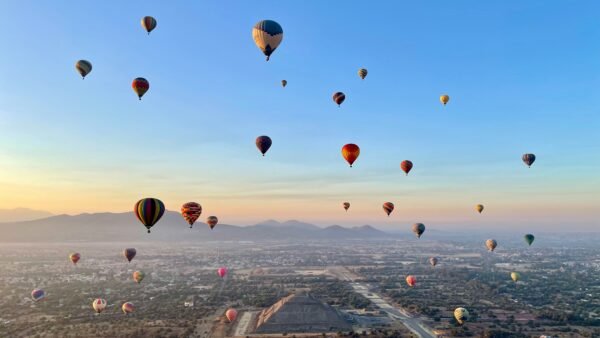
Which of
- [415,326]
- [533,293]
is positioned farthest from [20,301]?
[533,293]

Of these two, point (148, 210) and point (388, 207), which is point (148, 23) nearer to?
point (148, 210)

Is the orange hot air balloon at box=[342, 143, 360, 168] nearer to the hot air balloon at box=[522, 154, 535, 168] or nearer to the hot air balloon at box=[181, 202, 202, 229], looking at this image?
the hot air balloon at box=[181, 202, 202, 229]

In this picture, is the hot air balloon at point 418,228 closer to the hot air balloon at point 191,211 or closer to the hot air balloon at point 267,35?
the hot air balloon at point 191,211

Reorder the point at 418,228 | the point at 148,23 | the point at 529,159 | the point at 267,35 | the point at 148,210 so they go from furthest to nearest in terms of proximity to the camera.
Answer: the point at 418,228, the point at 529,159, the point at 148,23, the point at 148,210, the point at 267,35

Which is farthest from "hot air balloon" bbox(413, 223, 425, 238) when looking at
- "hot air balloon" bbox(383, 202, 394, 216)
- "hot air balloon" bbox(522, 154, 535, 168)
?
"hot air balloon" bbox(522, 154, 535, 168)

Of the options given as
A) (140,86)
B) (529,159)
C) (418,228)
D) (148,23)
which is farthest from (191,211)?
(529,159)
